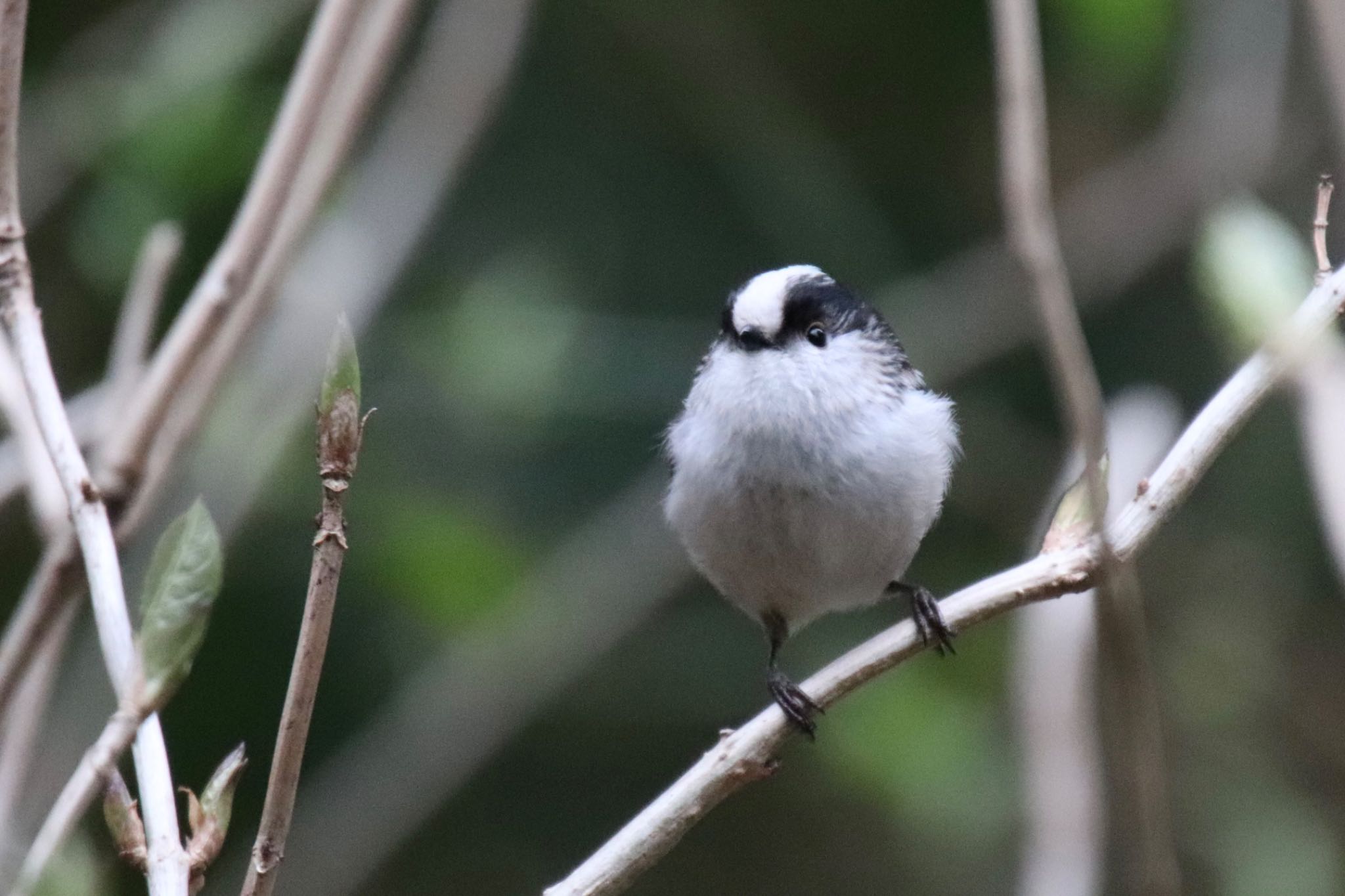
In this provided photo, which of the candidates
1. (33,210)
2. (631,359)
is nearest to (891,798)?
(631,359)

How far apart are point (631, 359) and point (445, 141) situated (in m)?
0.81

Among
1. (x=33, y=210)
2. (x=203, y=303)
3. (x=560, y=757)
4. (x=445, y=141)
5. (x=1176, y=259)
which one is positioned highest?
(x=33, y=210)

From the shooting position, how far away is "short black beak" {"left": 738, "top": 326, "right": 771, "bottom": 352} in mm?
2525

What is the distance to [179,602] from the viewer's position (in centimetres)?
99

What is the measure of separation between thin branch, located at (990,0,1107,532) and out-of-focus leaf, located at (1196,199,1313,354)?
327 millimetres

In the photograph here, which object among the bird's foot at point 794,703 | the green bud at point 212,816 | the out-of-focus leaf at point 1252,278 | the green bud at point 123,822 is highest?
the green bud at point 123,822

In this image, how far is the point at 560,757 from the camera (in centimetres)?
382

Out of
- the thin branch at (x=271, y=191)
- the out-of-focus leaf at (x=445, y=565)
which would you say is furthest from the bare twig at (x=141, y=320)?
the out-of-focus leaf at (x=445, y=565)

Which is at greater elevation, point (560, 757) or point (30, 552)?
point (30, 552)

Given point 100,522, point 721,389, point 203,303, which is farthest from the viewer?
point 721,389

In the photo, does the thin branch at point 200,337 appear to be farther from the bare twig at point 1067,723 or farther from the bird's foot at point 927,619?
the bare twig at point 1067,723

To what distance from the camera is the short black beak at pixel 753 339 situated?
8.29 feet

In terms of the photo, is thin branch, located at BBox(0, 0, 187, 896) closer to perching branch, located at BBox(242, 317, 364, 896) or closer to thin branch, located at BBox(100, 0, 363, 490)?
perching branch, located at BBox(242, 317, 364, 896)

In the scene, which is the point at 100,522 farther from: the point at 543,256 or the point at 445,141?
the point at 543,256
